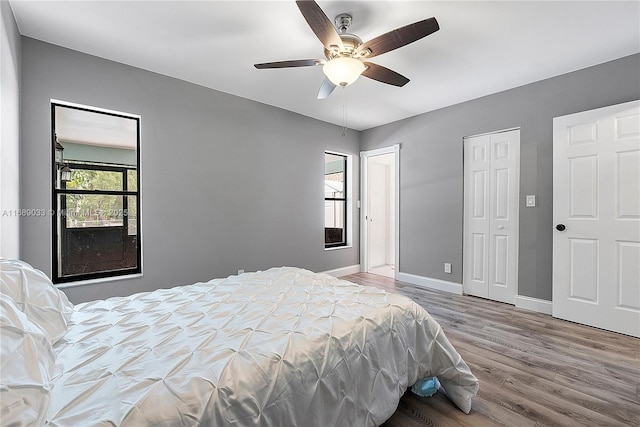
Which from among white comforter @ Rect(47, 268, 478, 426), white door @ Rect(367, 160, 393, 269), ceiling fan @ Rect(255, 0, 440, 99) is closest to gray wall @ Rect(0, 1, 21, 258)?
white comforter @ Rect(47, 268, 478, 426)

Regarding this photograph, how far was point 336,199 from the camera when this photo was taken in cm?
499

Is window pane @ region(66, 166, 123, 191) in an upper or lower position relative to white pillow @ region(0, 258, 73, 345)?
upper

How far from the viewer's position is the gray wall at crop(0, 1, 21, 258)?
1762mm

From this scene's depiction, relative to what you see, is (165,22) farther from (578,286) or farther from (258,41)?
(578,286)

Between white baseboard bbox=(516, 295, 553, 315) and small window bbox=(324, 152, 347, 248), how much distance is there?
8.81 feet

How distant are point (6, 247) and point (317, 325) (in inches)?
84.7

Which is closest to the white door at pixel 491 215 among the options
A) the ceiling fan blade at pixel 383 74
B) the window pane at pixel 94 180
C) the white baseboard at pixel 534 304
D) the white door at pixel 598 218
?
the white baseboard at pixel 534 304

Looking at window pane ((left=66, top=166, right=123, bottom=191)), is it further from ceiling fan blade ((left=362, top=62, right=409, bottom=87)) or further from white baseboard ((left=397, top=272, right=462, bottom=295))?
white baseboard ((left=397, top=272, right=462, bottom=295))

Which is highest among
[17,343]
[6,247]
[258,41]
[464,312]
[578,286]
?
[258,41]

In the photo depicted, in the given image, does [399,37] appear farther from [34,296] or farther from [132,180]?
[132,180]

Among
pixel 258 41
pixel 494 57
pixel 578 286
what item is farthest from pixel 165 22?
pixel 578 286

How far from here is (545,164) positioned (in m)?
3.17

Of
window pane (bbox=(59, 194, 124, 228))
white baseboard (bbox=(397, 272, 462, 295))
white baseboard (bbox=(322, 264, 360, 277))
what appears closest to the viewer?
window pane (bbox=(59, 194, 124, 228))

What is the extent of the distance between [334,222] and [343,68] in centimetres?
329
